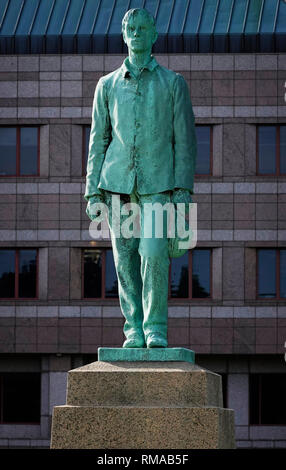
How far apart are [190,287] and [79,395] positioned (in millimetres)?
36593

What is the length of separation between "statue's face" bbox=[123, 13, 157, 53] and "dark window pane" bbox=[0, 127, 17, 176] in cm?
3660

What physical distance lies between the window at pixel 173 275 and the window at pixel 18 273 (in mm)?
1893

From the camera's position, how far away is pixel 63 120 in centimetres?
5238

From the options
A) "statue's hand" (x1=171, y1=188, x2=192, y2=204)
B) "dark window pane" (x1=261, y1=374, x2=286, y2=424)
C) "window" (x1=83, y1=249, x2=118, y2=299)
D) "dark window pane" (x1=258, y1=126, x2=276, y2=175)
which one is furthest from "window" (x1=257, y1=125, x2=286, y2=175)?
"statue's hand" (x1=171, y1=188, x2=192, y2=204)

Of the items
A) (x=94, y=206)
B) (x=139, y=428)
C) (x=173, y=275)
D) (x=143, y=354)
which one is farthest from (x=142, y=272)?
(x=173, y=275)

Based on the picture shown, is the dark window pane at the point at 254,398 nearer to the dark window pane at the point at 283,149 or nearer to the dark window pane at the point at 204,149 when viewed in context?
the dark window pane at the point at 283,149

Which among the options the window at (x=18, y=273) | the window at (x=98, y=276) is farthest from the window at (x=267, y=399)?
the window at (x=18, y=273)

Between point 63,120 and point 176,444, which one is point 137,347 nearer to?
point 176,444

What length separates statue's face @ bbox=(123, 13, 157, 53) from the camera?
54.4 ft

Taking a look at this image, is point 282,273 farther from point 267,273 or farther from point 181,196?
point 181,196

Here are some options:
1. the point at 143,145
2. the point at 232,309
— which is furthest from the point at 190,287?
the point at 143,145

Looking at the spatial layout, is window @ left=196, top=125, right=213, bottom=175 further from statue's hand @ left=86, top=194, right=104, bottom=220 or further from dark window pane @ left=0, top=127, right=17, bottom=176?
statue's hand @ left=86, top=194, right=104, bottom=220

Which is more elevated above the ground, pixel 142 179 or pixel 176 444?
pixel 142 179

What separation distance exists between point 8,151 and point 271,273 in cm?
1057
